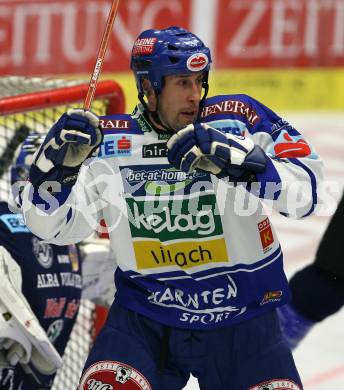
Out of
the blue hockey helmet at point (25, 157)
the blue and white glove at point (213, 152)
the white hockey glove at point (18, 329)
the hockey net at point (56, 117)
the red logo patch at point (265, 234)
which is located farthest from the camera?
the hockey net at point (56, 117)

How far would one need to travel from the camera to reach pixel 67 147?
10.4 ft

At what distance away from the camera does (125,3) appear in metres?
9.66

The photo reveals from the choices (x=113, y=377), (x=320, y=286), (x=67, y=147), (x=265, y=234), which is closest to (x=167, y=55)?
(x=67, y=147)

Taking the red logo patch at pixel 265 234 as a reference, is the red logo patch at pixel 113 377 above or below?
below

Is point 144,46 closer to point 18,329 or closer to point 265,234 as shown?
point 265,234

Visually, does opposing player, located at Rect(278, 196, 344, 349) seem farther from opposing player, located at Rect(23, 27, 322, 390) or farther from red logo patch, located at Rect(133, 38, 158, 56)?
red logo patch, located at Rect(133, 38, 158, 56)

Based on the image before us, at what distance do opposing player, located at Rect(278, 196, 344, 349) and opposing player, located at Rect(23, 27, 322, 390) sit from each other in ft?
3.77

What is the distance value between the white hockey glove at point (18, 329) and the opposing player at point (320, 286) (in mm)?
1097

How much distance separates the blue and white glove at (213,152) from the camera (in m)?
3.02

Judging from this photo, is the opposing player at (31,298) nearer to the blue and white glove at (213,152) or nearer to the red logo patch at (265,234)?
the red logo patch at (265,234)

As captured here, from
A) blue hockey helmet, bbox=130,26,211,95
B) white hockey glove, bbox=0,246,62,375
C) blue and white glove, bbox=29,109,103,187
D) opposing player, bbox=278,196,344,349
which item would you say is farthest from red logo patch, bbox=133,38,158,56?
opposing player, bbox=278,196,344,349

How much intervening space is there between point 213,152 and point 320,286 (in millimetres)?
1753

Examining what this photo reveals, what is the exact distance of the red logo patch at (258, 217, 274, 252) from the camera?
3.43 meters

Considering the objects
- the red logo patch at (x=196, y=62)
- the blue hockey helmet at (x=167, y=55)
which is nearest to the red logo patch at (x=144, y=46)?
the blue hockey helmet at (x=167, y=55)
